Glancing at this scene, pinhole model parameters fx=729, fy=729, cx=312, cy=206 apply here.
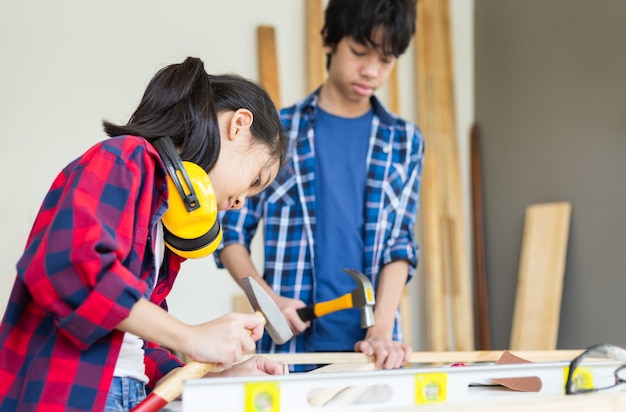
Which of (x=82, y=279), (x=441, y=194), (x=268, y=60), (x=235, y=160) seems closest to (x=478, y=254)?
(x=441, y=194)

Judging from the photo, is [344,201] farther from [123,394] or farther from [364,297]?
[123,394]

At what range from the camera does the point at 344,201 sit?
217cm

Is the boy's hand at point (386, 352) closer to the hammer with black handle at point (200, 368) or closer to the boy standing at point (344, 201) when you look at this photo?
the boy standing at point (344, 201)

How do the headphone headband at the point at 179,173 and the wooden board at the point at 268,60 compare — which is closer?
the headphone headband at the point at 179,173

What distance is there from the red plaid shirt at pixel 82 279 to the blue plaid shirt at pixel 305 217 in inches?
37.1

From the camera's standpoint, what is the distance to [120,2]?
3549 millimetres

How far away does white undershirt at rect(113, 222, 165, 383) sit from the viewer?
1233 millimetres

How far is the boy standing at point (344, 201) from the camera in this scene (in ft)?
6.93

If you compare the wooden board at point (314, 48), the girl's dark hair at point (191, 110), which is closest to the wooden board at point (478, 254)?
the wooden board at point (314, 48)

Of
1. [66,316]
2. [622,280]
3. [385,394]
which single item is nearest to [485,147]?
[622,280]

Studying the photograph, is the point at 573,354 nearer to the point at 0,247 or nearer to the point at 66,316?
the point at 66,316

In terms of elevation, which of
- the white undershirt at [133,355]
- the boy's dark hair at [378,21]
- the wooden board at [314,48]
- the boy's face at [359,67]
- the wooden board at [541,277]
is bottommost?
the wooden board at [541,277]

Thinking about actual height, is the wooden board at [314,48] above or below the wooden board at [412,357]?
above

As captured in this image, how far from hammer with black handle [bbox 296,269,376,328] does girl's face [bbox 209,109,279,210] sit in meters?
0.51
